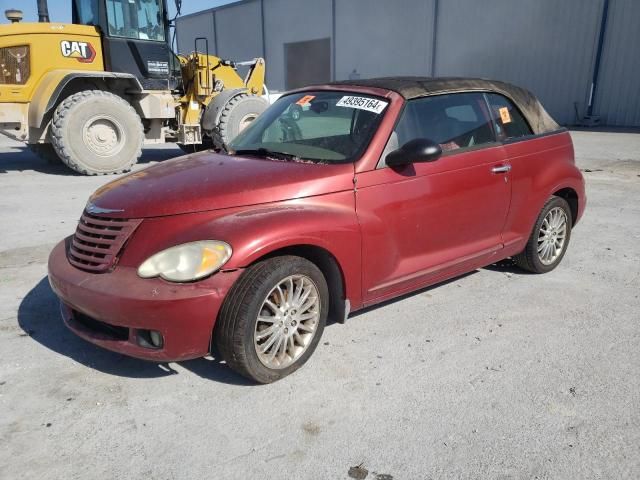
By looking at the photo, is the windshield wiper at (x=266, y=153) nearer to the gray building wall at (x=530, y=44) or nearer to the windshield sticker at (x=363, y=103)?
the windshield sticker at (x=363, y=103)

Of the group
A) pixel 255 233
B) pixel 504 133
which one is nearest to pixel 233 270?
pixel 255 233

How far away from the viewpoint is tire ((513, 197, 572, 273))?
4464 millimetres

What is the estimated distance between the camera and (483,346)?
11.1 ft

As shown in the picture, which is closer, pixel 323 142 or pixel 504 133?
pixel 323 142

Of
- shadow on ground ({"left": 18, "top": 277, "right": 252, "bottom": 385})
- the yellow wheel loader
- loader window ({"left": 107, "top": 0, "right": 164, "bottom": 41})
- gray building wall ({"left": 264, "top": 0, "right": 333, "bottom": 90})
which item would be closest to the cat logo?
the yellow wheel loader

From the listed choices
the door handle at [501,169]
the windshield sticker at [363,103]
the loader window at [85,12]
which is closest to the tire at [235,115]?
the loader window at [85,12]

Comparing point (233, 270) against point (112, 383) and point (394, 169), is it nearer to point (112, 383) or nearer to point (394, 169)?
point (112, 383)

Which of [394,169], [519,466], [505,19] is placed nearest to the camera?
[519,466]

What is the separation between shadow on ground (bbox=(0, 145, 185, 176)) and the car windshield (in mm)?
6930

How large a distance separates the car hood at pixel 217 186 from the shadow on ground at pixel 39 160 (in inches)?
288

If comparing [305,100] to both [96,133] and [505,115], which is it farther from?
[96,133]

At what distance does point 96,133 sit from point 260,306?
25.3 feet

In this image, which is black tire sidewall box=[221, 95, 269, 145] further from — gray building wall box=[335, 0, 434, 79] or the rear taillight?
gray building wall box=[335, 0, 434, 79]

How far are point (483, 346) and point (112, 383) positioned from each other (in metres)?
2.24
